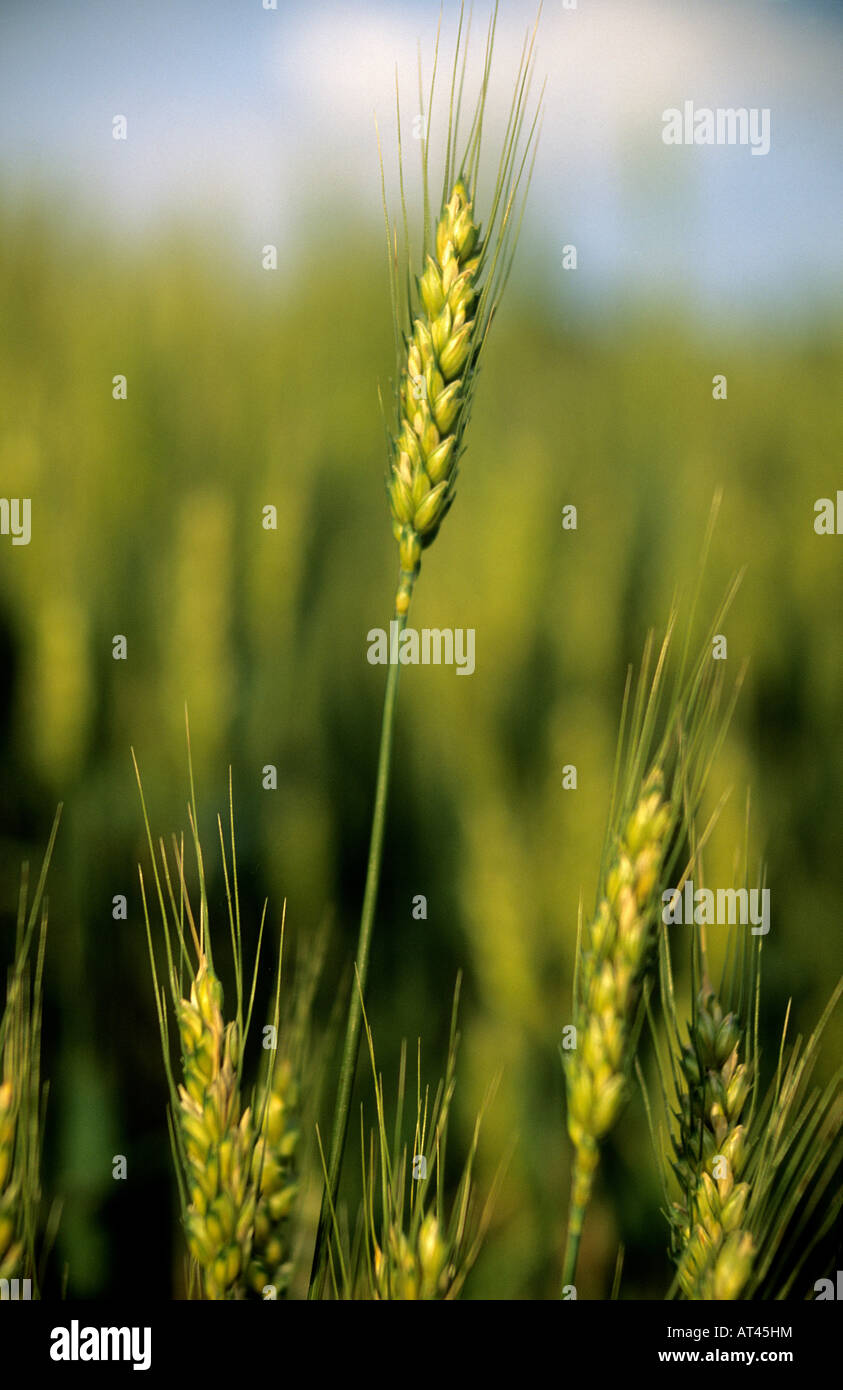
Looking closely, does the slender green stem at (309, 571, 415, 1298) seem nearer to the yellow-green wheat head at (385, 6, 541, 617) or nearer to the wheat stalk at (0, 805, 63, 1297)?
the yellow-green wheat head at (385, 6, 541, 617)

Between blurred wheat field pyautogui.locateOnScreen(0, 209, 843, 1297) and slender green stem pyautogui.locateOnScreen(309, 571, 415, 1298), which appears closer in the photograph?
slender green stem pyautogui.locateOnScreen(309, 571, 415, 1298)

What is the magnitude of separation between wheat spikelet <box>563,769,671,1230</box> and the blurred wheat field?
319mm


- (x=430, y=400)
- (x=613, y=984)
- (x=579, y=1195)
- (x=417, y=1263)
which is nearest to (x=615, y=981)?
(x=613, y=984)

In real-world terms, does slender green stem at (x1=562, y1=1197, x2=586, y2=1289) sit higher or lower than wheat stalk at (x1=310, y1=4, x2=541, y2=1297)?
lower

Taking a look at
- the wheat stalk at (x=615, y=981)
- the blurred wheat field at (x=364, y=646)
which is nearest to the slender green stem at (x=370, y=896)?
the wheat stalk at (x=615, y=981)

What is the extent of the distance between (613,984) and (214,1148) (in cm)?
27

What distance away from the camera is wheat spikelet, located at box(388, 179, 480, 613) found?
66cm

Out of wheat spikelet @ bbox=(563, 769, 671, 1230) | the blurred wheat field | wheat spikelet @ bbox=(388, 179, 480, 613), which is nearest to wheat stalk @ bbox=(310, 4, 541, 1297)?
wheat spikelet @ bbox=(388, 179, 480, 613)

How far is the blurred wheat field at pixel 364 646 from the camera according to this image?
0.97 m

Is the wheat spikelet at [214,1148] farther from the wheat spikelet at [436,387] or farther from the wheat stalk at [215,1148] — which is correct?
the wheat spikelet at [436,387]

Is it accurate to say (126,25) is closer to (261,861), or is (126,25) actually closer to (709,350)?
(709,350)

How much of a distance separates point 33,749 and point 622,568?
68 cm

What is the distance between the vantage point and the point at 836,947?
3.33ft
